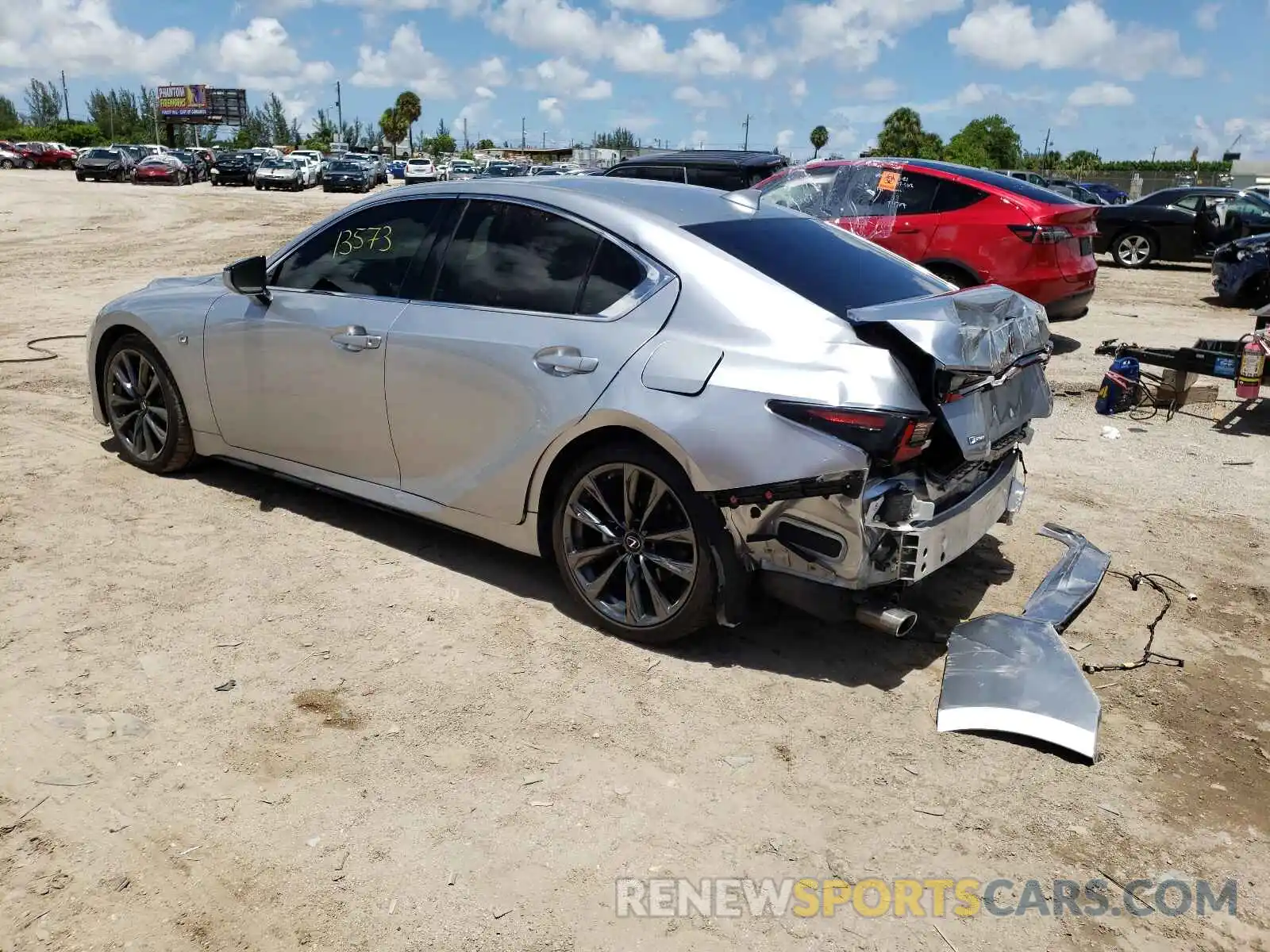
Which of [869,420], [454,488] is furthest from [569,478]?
[869,420]

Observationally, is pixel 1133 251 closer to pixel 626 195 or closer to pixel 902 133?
pixel 626 195

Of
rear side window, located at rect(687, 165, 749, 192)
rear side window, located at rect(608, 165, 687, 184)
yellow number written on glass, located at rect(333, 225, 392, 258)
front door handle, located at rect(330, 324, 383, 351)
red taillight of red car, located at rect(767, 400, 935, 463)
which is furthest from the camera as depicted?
rear side window, located at rect(608, 165, 687, 184)

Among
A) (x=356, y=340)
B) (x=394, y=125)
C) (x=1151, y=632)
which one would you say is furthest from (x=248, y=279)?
(x=394, y=125)

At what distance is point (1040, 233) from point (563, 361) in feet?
22.4

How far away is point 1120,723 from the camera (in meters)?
3.47

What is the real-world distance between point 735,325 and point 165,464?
3.51m

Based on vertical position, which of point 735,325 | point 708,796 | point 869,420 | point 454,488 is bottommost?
point 708,796

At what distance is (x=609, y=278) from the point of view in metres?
3.89

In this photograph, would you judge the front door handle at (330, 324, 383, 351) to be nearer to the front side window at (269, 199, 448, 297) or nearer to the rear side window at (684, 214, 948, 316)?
the front side window at (269, 199, 448, 297)

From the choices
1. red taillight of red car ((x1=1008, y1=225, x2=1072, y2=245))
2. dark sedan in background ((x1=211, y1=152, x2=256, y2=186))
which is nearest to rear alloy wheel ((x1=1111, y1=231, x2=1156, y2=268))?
red taillight of red car ((x1=1008, y1=225, x2=1072, y2=245))

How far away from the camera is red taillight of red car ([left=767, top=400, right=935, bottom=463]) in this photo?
3254 millimetres

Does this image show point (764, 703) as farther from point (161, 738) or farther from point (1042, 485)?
point (1042, 485)

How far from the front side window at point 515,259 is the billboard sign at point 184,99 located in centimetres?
10620

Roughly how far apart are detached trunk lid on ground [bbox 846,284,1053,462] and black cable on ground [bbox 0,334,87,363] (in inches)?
295
